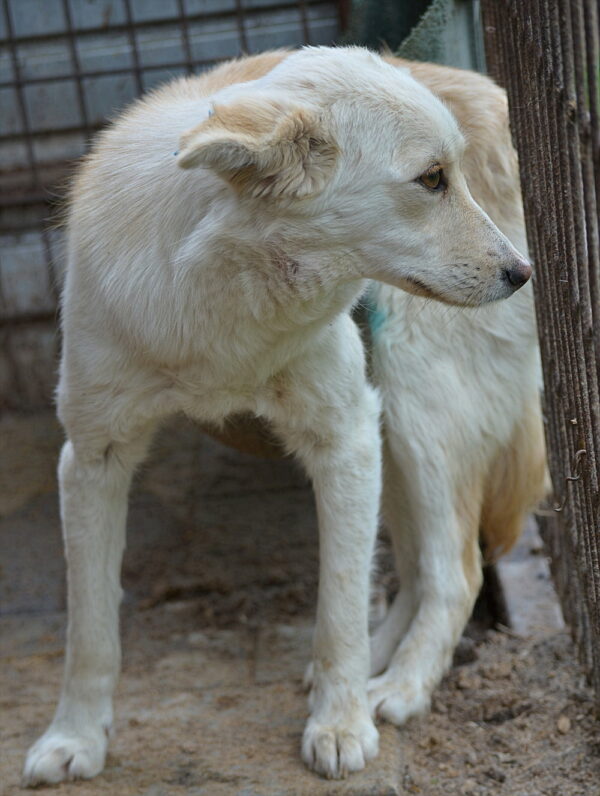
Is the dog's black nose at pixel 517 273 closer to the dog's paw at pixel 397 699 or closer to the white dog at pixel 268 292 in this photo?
the white dog at pixel 268 292

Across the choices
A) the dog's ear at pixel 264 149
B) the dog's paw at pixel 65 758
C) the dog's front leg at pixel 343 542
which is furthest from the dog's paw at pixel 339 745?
the dog's ear at pixel 264 149

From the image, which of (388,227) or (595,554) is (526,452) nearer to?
(595,554)

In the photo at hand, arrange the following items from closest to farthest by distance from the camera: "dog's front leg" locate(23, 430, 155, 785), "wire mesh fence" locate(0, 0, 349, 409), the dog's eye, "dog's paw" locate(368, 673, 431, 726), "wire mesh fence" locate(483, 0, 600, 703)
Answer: "wire mesh fence" locate(483, 0, 600, 703) → the dog's eye → "dog's front leg" locate(23, 430, 155, 785) → "dog's paw" locate(368, 673, 431, 726) → "wire mesh fence" locate(0, 0, 349, 409)

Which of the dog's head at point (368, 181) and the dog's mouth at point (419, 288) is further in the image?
the dog's mouth at point (419, 288)

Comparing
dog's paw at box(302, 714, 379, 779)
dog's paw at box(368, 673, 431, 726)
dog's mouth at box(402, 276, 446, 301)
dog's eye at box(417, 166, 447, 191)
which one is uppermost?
dog's eye at box(417, 166, 447, 191)

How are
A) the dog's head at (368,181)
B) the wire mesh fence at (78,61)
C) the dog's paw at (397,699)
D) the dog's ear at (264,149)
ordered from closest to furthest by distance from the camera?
the dog's ear at (264,149) < the dog's head at (368,181) < the dog's paw at (397,699) < the wire mesh fence at (78,61)

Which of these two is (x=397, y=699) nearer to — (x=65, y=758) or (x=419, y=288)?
(x=65, y=758)

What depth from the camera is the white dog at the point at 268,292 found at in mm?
2404

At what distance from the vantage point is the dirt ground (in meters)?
2.91

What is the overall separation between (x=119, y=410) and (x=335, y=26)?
3.55 metres

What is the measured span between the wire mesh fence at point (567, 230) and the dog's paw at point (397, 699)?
0.51 meters

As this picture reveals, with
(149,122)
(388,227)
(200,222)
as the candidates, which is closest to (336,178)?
(388,227)

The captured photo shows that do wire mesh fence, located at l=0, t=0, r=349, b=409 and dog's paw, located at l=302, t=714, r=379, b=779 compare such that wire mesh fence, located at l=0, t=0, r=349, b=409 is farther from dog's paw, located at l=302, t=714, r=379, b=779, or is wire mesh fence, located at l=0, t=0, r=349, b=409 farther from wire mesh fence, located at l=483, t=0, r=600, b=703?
dog's paw, located at l=302, t=714, r=379, b=779

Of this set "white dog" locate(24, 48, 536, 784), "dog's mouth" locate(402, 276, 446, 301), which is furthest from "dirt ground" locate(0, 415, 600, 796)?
"dog's mouth" locate(402, 276, 446, 301)
